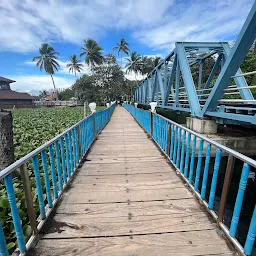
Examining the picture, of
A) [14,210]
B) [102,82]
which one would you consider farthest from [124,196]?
[102,82]

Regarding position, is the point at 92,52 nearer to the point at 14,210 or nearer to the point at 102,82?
the point at 102,82

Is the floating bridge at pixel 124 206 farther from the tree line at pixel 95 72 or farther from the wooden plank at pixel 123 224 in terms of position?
the tree line at pixel 95 72

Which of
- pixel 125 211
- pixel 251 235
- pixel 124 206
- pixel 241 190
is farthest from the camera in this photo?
pixel 124 206

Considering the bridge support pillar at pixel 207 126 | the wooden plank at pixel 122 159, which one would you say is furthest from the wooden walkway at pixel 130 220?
the bridge support pillar at pixel 207 126

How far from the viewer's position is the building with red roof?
123ft

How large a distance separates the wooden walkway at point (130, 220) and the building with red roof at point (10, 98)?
4073 centimetres

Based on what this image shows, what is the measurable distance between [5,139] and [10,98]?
42.9 m

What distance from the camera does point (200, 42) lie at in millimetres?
9266

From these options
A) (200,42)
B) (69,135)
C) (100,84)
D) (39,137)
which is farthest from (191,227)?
(100,84)

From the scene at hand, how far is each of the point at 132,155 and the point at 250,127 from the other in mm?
6485

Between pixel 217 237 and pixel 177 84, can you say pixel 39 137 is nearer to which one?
pixel 217 237

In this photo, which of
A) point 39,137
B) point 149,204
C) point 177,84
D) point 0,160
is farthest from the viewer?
point 177,84

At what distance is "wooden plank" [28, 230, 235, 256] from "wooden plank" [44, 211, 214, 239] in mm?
81

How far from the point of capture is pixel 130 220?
2.14m
